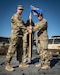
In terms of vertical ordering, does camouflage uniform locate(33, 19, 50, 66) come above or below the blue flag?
below

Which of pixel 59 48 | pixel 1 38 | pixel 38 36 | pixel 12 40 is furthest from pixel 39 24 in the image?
pixel 59 48

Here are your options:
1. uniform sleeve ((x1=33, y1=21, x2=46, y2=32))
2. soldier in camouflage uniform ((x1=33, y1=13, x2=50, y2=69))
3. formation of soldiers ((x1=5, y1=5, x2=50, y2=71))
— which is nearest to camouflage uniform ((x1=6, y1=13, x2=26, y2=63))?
formation of soldiers ((x1=5, y1=5, x2=50, y2=71))

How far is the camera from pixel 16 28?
6746 millimetres

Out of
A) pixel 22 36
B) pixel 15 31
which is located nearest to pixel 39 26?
pixel 22 36

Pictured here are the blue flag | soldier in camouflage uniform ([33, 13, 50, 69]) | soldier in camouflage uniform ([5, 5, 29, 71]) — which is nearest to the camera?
soldier in camouflage uniform ([5, 5, 29, 71])

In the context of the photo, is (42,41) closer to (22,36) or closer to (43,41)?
(43,41)

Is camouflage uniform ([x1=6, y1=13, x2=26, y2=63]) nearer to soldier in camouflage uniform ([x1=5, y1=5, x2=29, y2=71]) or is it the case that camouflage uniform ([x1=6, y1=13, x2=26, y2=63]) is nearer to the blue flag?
soldier in camouflage uniform ([x1=5, y1=5, x2=29, y2=71])

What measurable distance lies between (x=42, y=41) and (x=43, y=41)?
0.11ft

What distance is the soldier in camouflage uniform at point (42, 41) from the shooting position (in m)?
6.88

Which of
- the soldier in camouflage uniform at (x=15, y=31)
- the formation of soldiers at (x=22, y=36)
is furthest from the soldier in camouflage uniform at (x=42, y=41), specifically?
the soldier in camouflage uniform at (x=15, y=31)

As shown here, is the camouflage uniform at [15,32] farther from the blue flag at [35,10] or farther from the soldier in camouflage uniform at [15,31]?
the blue flag at [35,10]

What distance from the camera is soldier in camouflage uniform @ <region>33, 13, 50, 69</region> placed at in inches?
271

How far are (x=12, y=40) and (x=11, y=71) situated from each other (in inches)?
39.0

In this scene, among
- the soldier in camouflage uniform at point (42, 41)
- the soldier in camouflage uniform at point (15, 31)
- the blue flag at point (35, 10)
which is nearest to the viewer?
the soldier in camouflage uniform at point (15, 31)
